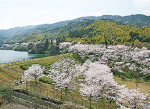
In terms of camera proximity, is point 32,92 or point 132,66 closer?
point 32,92

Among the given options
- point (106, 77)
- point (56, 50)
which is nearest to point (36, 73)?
point (106, 77)

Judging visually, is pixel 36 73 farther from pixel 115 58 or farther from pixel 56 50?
pixel 56 50

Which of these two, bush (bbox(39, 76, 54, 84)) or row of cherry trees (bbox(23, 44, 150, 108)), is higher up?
row of cherry trees (bbox(23, 44, 150, 108))

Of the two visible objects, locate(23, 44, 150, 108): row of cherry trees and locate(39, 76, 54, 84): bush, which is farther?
locate(39, 76, 54, 84): bush

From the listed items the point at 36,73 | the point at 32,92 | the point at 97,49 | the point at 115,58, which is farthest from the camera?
the point at 97,49

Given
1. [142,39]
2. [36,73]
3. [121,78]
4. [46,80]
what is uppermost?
[142,39]

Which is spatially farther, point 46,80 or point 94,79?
point 46,80

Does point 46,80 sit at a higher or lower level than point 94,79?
lower

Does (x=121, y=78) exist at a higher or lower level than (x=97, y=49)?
lower

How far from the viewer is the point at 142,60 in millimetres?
52594

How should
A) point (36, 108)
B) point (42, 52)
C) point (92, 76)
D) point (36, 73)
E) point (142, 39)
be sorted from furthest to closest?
point (42, 52) < point (142, 39) < point (36, 73) < point (92, 76) < point (36, 108)

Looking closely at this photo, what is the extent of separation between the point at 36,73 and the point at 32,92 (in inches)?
352

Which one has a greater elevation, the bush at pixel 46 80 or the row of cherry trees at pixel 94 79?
the row of cherry trees at pixel 94 79

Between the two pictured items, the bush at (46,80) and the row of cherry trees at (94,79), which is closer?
the row of cherry trees at (94,79)
